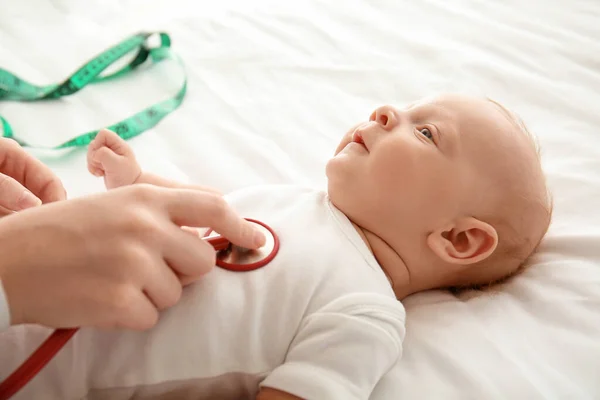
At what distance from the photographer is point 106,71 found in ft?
4.55

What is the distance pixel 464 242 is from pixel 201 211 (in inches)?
17.3

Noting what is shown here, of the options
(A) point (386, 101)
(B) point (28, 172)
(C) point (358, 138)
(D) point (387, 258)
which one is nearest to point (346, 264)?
(D) point (387, 258)

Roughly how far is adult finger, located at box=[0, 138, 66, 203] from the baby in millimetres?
81

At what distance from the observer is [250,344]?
71 cm

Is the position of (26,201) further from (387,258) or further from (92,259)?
(387,258)

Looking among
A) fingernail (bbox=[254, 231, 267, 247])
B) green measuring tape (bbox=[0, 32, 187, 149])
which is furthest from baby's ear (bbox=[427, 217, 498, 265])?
green measuring tape (bbox=[0, 32, 187, 149])

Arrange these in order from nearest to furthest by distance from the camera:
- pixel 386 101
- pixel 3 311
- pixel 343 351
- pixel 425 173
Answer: pixel 3 311 < pixel 343 351 < pixel 425 173 < pixel 386 101

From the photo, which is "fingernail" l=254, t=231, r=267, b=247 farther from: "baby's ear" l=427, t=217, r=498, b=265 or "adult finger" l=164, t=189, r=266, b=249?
"baby's ear" l=427, t=217, r=498, b=265

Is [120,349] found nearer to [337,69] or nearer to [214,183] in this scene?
[214,183]


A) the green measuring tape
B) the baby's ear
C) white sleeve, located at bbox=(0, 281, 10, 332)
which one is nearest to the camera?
white sleeve, located at bbox=(0, 281, 10, 332)

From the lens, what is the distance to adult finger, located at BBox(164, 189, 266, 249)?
0.61 metres

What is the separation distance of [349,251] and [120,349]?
337 mm

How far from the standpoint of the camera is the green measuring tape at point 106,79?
3.83 ft

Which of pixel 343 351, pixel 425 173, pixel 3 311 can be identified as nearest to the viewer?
pixel 3 311
